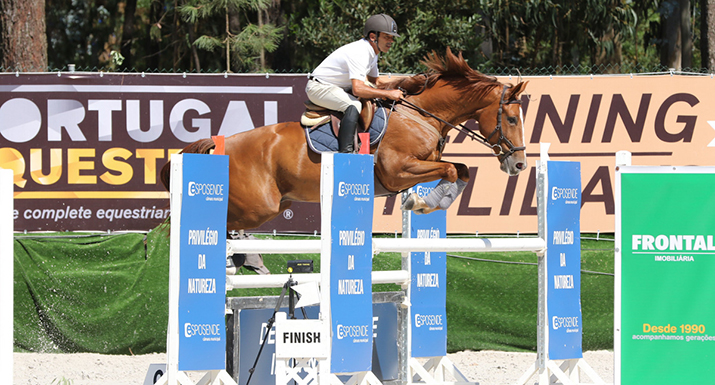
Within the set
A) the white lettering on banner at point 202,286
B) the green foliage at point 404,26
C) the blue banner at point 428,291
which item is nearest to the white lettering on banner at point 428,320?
the blue banner at point 428,291

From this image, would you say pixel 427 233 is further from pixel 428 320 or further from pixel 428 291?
pixel 428 320

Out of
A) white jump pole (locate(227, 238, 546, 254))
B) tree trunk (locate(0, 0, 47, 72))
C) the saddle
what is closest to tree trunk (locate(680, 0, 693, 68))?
the saddle

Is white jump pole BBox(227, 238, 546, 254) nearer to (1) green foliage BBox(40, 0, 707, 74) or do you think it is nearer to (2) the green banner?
(2) the green banner

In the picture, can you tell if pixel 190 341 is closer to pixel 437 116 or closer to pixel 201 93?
pixel 437 116

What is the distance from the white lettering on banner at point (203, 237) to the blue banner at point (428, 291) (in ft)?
5.08

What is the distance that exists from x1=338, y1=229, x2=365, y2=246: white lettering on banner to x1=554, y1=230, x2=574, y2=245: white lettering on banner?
4.89 feet

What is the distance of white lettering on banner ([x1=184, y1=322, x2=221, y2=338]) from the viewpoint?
13.3ft

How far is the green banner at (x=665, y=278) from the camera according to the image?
3.54 meters

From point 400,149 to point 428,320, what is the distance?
47.7 inches

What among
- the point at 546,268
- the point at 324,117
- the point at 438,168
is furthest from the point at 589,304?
the point at 324,117

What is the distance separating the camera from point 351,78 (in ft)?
15.5

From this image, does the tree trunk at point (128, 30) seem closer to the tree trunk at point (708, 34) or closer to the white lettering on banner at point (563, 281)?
the tree trunk at point (708, 34)

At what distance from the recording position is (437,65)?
5281 mm

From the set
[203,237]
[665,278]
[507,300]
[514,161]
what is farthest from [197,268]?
[507,300]
